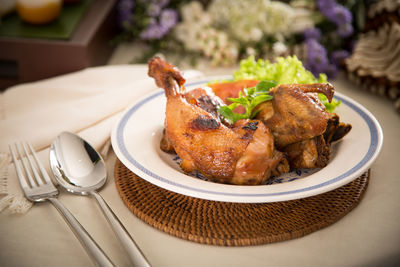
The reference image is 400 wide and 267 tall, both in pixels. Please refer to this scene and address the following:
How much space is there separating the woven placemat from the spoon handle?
0.08m

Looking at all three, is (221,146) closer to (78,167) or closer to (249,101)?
(249,101)

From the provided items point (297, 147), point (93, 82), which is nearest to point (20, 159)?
point (93, 82)

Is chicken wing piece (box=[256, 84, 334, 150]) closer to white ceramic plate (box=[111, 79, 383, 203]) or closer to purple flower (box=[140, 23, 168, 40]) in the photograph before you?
white ceramic plate (box=[111, 79, 383, 203])

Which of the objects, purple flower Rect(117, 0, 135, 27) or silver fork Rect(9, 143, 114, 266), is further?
purple flower Rect(117, 0, 135, 27)

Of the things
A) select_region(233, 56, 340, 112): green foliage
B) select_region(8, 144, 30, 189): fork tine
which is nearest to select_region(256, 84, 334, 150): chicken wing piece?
select_region(233, 56, 340, 112): green foliage

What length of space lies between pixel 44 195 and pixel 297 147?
2.78ft

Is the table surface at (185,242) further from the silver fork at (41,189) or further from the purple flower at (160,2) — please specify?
the purple flower at (160,2)

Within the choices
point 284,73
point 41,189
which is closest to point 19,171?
point 41,189

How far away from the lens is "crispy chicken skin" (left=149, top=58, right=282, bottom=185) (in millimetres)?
1176

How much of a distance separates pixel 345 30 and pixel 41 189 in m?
1.94

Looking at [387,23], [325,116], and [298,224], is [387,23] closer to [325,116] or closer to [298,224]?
[325,116]

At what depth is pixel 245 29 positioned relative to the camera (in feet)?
7.54

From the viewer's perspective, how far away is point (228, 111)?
1.30 m

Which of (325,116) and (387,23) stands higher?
(387,23)
